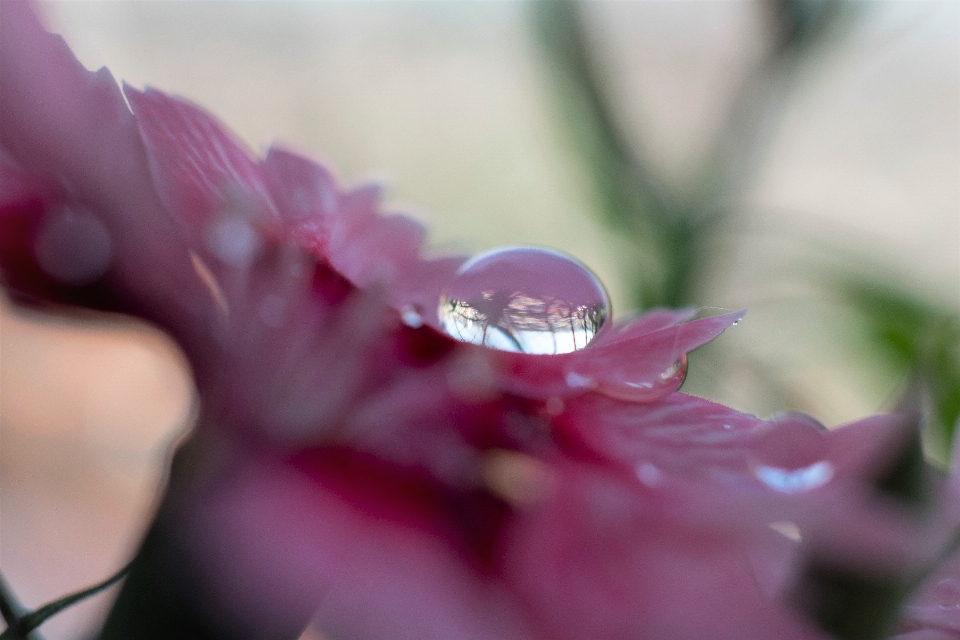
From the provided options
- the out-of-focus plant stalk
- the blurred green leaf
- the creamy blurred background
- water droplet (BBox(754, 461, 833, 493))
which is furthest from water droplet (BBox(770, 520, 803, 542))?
the creamy blurred background

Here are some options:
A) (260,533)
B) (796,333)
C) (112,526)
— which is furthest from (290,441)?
(796,333)

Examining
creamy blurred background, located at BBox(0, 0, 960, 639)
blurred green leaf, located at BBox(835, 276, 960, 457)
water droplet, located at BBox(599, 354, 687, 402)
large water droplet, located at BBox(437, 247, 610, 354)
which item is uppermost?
creamy blurred background, located at BBox(0, 0, 960, 639)

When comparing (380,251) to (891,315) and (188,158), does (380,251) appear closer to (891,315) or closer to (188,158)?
(188,158)

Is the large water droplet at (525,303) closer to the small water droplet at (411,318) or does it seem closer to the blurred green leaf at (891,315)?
the small water droplet at (411,318)

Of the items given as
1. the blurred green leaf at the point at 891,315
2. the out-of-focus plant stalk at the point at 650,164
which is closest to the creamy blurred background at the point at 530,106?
the out-of-focus plant stalk at the point at 650,164

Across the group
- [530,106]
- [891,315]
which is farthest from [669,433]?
[530,106]

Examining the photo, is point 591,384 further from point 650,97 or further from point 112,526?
point 650,97

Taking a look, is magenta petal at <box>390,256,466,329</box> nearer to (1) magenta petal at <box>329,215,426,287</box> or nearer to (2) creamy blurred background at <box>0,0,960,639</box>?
(1) magenta petal at <box>329,215,426,287</box>
